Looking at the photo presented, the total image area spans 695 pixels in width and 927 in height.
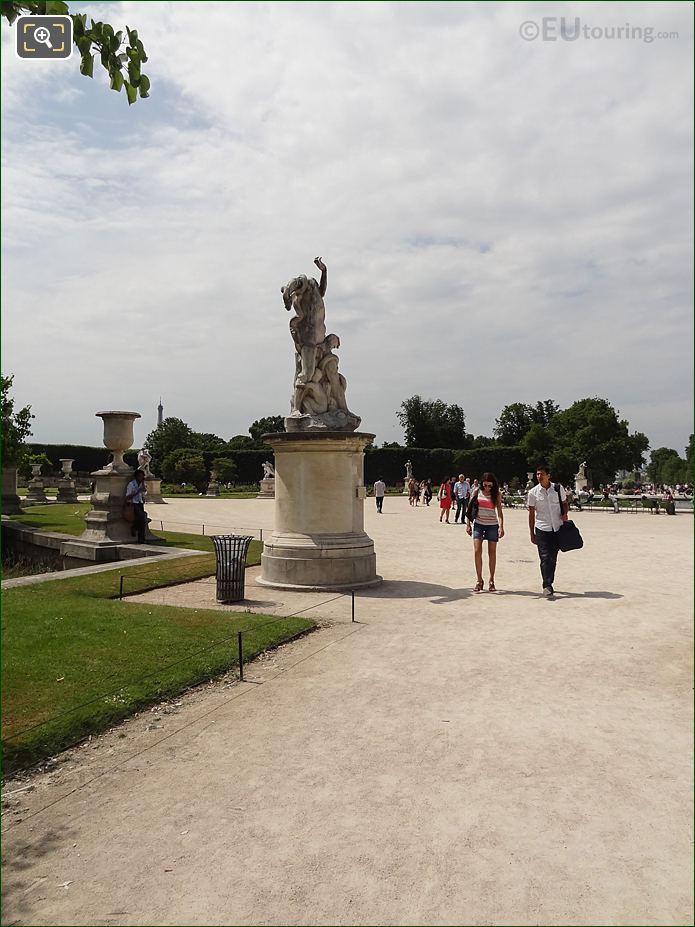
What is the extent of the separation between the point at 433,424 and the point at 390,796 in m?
78.2

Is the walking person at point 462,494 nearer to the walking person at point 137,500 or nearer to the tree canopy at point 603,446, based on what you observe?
the walking person at point 137,500

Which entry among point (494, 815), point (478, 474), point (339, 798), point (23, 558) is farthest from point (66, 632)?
point (478, 474)

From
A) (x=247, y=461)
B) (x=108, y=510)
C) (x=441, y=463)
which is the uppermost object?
(x=247, y=461)

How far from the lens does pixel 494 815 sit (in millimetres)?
3373

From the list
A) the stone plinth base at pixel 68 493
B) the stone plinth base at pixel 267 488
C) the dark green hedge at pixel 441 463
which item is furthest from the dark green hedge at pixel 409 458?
the stone plinth base at pixel 68 493

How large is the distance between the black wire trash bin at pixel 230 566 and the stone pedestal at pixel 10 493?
1682 cm

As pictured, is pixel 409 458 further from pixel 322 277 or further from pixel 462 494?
pixel 322 277

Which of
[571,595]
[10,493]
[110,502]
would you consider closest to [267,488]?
[10,493]

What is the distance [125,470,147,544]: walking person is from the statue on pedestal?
479cm

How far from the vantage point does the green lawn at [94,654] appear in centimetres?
461

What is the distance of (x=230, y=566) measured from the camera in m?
8.66

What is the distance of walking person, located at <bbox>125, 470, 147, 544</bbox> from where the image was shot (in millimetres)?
13977

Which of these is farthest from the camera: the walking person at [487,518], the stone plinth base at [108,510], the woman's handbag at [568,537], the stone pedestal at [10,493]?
the stone pedestal at [10,493]

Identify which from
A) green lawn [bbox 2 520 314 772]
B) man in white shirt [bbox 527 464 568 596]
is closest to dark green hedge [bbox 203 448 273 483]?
green lawn [bbox 2 520 314 772]
